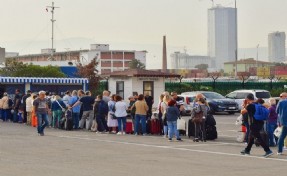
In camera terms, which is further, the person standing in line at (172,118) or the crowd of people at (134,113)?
the person standing in line at (172,118)

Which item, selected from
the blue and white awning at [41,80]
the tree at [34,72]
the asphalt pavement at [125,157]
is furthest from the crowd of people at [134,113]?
the tree at [34,72]

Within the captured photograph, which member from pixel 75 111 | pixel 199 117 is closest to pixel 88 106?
pixel 75 111

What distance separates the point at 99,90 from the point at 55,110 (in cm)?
2121

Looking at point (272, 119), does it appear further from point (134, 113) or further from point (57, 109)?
point (57, 109)

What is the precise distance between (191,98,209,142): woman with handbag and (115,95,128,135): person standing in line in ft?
13.7

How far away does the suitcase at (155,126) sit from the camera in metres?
27.0

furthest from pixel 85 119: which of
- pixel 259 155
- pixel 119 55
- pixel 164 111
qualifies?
pixel 119 55

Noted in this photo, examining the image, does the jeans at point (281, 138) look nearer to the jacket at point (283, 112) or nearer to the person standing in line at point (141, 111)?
the jacket at point (283, 112)

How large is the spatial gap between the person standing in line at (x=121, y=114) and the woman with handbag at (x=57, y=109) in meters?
4.23

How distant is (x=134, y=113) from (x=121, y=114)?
1.87ft

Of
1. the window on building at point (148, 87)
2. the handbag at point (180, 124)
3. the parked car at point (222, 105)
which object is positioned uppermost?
the window on building at point (148, 87)

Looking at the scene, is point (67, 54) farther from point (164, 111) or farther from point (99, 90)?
point (164, 111)

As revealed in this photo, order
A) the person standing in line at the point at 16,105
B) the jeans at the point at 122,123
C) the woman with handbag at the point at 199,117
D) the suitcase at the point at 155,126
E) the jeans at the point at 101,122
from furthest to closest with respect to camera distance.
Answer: the person standing in line at the point at 16,105, the jeans at the point at 101,122, the jeans at the point at 122,123, the suitcase at the point at 155,126, the woman with handbag at the point at 199,117

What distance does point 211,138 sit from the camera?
24469 mm
